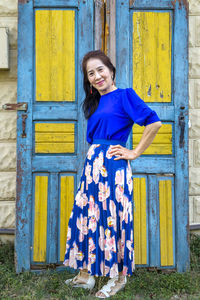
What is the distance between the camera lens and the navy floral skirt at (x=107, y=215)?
2266 mm

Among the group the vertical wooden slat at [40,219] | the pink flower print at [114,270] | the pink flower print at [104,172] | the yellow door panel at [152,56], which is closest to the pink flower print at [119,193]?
the pink flower print at [104,172]

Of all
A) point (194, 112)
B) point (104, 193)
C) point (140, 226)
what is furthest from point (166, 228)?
point (194, 112)

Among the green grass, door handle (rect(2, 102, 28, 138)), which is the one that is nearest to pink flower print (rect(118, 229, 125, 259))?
the green grass

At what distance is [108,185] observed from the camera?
2.28 m

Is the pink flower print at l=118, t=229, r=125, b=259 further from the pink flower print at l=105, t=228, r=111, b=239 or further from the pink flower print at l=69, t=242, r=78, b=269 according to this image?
the pink flower print at l=69, t=242, r=78, b=269

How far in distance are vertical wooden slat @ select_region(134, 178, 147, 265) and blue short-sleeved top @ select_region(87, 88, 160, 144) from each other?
2.62 ft

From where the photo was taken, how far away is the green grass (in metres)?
2.40

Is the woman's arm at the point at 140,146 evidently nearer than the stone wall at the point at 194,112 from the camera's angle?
Yes

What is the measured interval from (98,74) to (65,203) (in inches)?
51.9

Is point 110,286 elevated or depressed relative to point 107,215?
depressed

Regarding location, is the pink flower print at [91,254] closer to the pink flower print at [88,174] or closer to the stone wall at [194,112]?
the pink flower print at [88,174]

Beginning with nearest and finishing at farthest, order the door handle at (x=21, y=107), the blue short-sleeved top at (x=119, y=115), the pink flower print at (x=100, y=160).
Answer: the blue short-sleeved top at (x=119, y=115)
the pink flower print at (x=100, y=160)
the door handle at (x=21, y=107)

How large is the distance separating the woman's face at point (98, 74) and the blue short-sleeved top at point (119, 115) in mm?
92

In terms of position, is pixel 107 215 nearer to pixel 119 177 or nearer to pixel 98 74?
pixel 119 177
